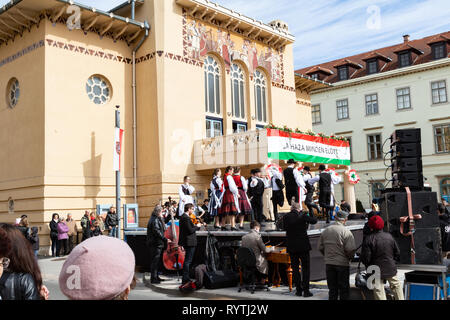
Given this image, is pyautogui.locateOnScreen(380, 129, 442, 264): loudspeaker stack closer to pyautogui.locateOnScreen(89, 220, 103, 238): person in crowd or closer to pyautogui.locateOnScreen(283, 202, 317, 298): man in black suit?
pyautogui.locateOnScreen(283, 202, 317, 298): man in black suit

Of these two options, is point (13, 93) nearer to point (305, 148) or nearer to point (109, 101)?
point (109, 101)

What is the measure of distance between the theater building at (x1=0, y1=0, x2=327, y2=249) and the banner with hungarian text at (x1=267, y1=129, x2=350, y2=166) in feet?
2.30

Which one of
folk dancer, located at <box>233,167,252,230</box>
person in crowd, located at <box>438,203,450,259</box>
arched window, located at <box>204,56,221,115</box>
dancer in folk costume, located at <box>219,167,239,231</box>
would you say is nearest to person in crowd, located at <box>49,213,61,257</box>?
dancer in folk costume, located at <box>219,167,239,231</box>

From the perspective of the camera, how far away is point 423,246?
28.1 ft

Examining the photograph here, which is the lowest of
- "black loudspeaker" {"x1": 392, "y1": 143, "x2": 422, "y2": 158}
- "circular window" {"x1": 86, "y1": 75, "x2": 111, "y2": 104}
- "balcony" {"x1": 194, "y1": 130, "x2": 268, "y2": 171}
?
"black loudspeaker" {"x1": 392, "y1": 143, "x2": 422, "y2": 158}

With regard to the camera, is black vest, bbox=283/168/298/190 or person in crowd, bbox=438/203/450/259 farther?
black vest, bbox=283/168/298/190

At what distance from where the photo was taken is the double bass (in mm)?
14117

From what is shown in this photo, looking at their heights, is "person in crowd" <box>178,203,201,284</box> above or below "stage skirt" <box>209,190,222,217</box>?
below

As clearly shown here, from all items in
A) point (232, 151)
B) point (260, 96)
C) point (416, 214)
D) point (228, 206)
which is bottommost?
point (416, 214)

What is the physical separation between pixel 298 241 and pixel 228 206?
4.48 metres

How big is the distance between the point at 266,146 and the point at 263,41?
10.0 metres

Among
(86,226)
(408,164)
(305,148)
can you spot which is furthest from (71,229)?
(408,164)
